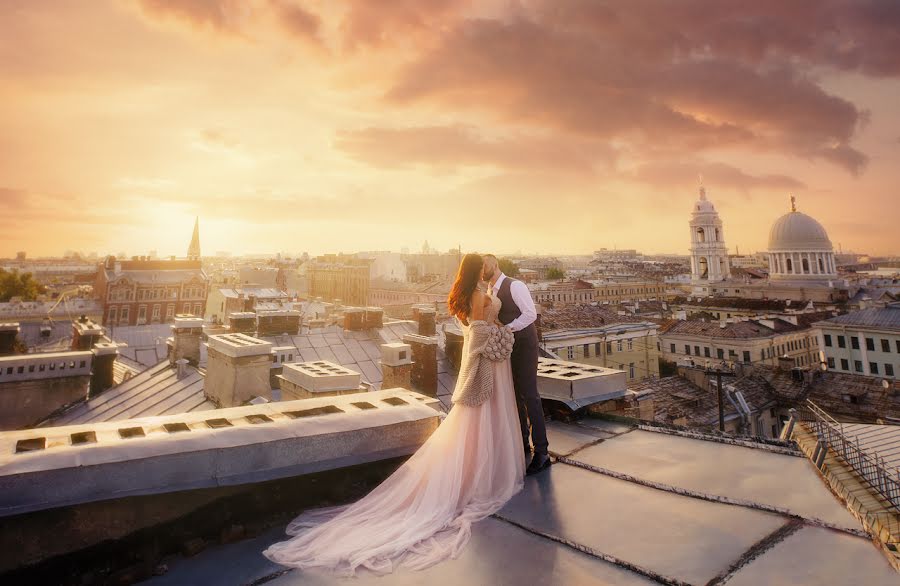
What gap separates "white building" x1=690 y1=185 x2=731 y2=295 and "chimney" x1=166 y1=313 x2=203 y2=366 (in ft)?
308

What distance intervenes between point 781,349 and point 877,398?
23.7 meters

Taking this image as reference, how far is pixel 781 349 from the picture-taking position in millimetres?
43719

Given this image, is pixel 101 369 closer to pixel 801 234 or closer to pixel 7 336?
pixel 7 336

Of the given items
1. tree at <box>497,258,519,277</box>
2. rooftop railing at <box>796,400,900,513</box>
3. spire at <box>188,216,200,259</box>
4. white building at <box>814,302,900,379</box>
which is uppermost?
spire at <box>188,216,200,259</box>

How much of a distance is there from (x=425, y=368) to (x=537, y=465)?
685cm

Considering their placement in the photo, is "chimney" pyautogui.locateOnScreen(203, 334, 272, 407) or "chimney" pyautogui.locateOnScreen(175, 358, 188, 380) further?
"chimney" pyautogui.locateOnScreen(175, 358, 188, 380)

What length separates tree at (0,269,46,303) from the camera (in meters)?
54.7

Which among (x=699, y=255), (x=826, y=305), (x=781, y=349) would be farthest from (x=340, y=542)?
(x=699, y=255)

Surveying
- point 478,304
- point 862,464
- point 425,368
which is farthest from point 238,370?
point 862,464

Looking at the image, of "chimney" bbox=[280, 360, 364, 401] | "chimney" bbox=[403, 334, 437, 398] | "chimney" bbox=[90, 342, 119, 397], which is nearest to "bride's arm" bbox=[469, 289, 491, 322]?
"chimney" bbox=[280, 360, 364, 401]

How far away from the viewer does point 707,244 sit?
303 feet

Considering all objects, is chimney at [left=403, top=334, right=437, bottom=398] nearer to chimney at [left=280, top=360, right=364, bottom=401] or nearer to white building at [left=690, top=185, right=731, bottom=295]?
chimney at [left=280, top=360, right=364, bottom=401]

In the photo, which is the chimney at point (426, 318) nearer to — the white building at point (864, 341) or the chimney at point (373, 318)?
the chimney at point (373, 318)

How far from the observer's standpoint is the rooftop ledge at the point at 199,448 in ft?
8.30
